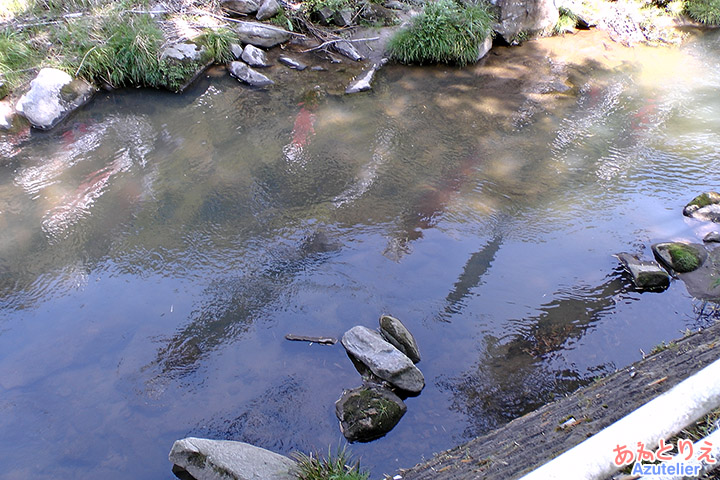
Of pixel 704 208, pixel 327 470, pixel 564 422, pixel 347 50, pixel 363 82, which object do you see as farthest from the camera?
pixel 347 50

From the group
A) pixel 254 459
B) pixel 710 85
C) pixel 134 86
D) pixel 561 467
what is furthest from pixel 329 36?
pixel 561 467

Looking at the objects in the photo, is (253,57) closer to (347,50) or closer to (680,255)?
(347,50)

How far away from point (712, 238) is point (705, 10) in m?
8.68

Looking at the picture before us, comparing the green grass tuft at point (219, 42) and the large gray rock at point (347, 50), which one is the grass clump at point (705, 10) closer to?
the large gray rock at point (347, 50)

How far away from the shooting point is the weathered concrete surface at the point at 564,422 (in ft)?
9.21

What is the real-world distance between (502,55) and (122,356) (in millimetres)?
9102

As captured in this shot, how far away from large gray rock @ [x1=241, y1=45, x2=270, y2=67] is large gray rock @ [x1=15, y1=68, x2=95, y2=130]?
2932 millimetres

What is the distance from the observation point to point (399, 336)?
4.30m

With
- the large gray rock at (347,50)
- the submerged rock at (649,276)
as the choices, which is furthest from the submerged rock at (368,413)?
the large gray rock at (347,50)

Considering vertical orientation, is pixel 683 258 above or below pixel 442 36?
below

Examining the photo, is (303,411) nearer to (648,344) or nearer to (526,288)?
(526,288)

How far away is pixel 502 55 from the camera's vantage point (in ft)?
33.6

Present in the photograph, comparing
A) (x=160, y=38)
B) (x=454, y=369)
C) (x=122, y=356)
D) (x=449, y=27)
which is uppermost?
(x=449, y=27)

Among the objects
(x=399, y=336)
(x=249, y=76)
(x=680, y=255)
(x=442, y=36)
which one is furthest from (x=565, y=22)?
(x=399, y=336)
